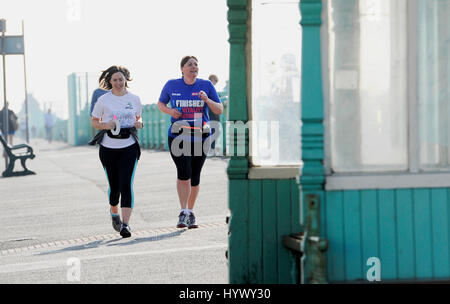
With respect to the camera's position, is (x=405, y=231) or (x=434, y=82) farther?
(x=434, y=82)

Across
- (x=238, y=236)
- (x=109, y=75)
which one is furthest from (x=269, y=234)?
(x=109, y=75)

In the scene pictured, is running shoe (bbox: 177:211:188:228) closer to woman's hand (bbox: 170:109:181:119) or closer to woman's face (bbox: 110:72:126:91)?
woman's hand (bbox: 170:109:181:119)

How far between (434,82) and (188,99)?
3816 mm

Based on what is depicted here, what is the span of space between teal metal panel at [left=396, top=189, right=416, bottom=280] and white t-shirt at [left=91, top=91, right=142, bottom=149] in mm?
3994

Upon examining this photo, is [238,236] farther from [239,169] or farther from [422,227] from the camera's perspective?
[422,227]

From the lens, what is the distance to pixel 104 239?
27.1ft

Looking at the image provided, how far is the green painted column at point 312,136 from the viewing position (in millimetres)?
4527

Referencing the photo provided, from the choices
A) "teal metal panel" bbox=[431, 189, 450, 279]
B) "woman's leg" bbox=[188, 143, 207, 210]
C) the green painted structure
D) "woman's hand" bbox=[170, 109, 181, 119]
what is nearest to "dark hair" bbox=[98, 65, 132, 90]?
"woman's hand" bbox=[170, 109, 181, 119]

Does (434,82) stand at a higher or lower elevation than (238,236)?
higher

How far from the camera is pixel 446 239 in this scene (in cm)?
474

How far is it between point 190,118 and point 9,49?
49.0ft

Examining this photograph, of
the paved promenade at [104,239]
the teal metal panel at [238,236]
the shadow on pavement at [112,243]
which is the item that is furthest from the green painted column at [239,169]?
the shadow on pavement at [112,243]

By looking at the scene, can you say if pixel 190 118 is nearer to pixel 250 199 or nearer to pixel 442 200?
pixel 250 199
